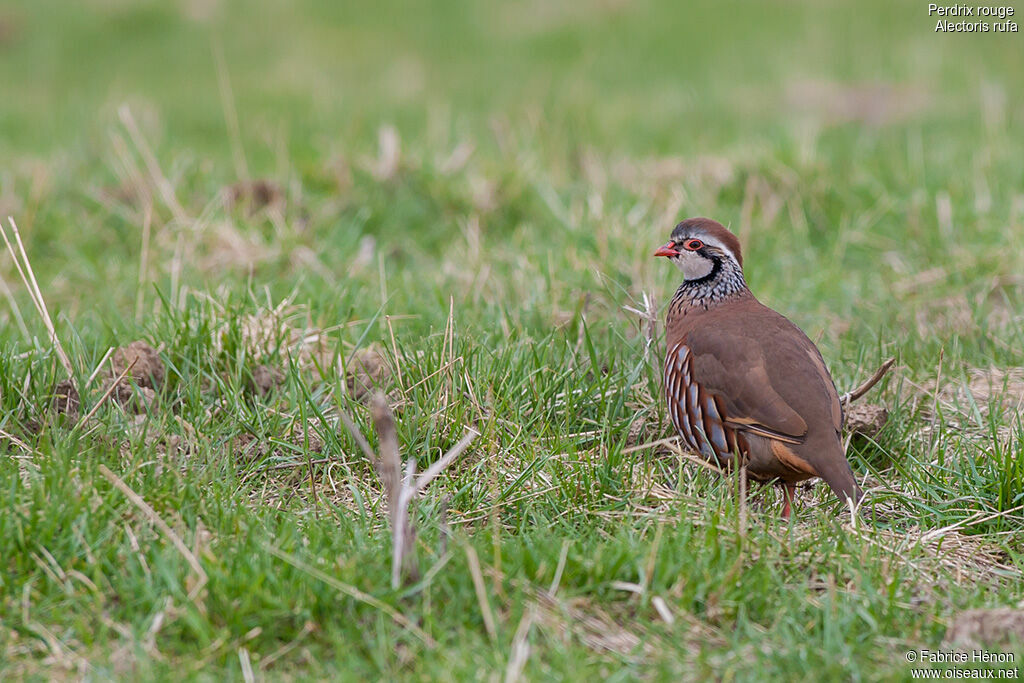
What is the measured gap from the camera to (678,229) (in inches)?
171

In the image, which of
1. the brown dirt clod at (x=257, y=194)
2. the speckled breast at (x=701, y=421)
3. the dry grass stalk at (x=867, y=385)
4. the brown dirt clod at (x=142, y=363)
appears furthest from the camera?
the brown dirt clod at (x=257, y=194)

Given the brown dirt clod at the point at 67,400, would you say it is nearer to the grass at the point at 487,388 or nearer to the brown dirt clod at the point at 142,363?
the grass at the point at 487,388

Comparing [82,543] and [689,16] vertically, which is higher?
[689,16]

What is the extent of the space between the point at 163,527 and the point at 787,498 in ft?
5.88

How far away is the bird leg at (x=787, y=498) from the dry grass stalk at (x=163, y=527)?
66.7 inches

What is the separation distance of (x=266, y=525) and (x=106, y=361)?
4.34ft

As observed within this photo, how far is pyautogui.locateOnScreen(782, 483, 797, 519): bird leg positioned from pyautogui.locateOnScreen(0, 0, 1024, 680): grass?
7cm

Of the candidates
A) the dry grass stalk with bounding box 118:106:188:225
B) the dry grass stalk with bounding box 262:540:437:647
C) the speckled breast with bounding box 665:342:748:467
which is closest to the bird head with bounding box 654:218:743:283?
the speckled breast with bounding box 665:342:748:467

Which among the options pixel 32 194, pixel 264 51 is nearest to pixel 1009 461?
pixel 32 194

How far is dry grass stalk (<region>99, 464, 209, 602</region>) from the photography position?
106 inches

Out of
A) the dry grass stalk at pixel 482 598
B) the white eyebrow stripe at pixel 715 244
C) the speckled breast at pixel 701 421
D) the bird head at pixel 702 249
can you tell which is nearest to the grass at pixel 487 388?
the dry grass stalk at pixel 482 598

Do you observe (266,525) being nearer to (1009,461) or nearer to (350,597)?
(350,597)

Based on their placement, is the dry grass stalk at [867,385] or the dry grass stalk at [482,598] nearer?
the dry grass stalk at [482,598]

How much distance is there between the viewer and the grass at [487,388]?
2740 millimetres
